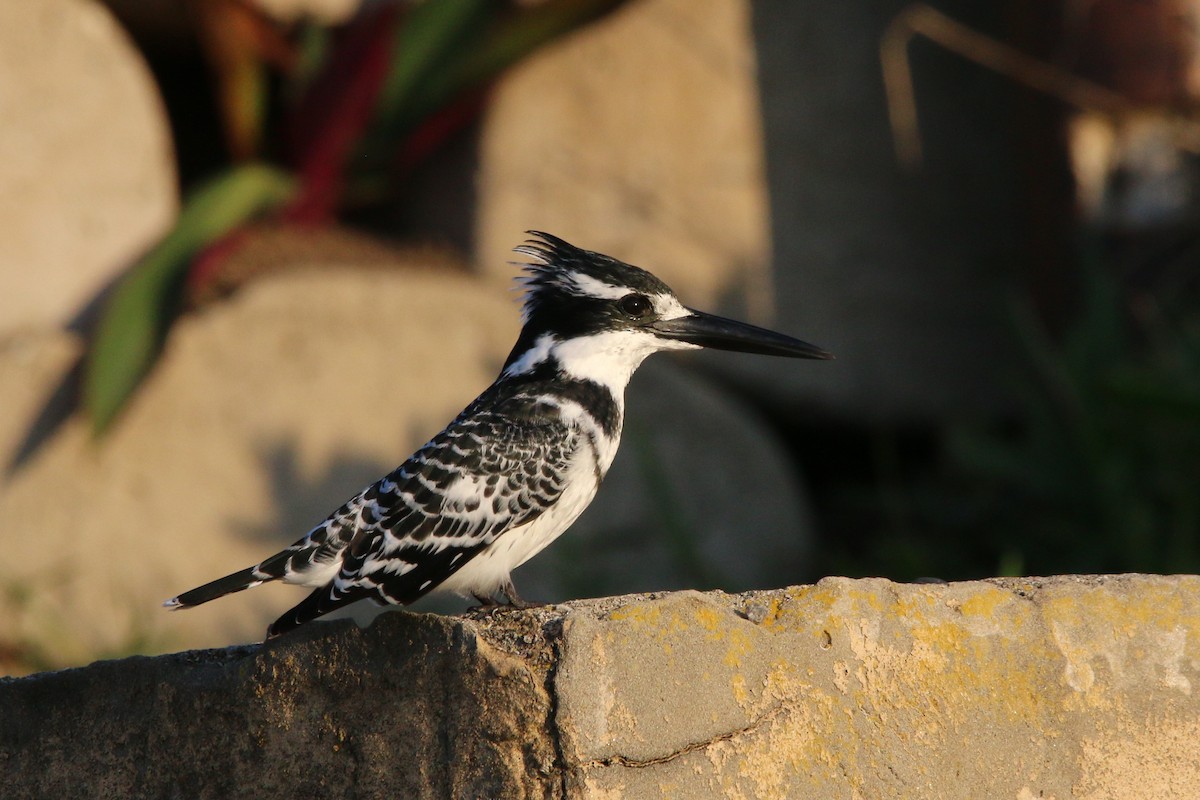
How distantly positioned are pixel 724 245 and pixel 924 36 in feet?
5.14

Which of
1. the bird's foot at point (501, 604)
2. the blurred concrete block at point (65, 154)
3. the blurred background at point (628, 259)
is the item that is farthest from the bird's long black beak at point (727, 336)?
the blurred concrete block at point (65, 154)

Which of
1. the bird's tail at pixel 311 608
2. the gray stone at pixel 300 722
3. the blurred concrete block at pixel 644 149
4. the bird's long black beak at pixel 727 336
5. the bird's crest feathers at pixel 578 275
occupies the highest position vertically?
the blurred concrete block at pixel 644 149

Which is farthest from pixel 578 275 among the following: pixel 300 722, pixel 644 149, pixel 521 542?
pixel 644 149

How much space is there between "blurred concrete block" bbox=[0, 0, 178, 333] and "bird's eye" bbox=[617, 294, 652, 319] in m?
4.00

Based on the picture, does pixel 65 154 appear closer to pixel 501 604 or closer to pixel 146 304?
pixel 146 304

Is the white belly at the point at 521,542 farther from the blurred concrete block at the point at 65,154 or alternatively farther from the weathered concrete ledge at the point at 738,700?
the blurred concrete block at the point at 65,154

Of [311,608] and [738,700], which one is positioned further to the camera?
[311,608]

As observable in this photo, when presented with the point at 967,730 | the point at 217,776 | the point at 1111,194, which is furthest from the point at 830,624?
the point at 1111,194

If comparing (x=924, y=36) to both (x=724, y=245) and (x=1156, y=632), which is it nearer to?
(x=724, y=245)

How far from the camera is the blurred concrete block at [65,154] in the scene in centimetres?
663

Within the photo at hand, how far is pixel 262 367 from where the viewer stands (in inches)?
244

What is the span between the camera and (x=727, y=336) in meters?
3.56

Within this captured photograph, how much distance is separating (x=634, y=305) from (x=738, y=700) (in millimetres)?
1213

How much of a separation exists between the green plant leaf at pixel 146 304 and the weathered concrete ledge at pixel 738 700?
320 centimetres
